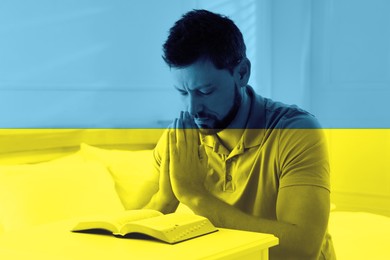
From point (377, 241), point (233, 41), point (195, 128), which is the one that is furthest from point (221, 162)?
point (377, 241)

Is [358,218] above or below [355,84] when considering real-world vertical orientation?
below

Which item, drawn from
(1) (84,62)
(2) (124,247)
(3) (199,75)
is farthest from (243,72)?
(2) (124,247)

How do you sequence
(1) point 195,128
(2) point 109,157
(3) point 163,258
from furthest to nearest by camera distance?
(2) point 109,157 → (1) point 195,128 → (3) point 163,258

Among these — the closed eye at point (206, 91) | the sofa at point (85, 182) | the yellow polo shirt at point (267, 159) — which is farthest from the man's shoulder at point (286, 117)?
the sofa at point (85, 182)

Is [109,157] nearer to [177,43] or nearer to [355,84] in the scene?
Answer: [177,43]

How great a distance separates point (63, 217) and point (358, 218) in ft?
1.94

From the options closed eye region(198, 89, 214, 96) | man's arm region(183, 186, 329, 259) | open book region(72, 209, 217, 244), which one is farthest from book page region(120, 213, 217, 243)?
closed eye region(198, 89, 214, 96)

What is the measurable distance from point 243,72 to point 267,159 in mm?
168

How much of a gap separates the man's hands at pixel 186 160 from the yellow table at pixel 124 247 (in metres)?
0.22

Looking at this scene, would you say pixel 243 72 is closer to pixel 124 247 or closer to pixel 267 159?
pixel 267 159

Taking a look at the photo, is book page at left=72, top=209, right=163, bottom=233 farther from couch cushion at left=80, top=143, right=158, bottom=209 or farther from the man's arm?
couch cushion at left=80, top=143, right=158, bottom=209

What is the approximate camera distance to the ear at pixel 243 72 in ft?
3.95

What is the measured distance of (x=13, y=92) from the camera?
117cm

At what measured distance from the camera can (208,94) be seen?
125 cm
